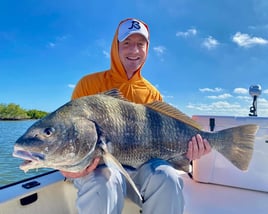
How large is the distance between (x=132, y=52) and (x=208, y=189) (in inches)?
61.1

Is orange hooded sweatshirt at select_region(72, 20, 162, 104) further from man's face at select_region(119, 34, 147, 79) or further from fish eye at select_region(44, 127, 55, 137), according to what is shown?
fish eye at select_region(44, 127, 55, 137)

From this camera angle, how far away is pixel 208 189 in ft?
8.93

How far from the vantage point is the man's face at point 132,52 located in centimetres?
256

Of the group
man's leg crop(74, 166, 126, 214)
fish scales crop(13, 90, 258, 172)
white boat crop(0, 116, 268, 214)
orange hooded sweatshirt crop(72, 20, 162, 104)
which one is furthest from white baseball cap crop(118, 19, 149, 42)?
man's leg crop(74, 166, 126, 214)

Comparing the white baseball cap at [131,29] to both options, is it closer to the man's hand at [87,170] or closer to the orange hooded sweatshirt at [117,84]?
the orange hooded sweatshirt at [117,84]

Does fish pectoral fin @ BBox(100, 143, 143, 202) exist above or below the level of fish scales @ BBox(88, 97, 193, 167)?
below

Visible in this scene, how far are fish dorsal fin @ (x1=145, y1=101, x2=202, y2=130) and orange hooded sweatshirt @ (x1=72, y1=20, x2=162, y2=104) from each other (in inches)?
15.2

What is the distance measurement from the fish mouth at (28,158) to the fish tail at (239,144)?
4.31 feet

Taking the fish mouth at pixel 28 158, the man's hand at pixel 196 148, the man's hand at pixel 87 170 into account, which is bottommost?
the man's hand at pixel 87 170

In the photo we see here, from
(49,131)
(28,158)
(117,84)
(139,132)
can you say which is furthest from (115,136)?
(117,84)

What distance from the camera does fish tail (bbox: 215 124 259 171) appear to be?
2059mm

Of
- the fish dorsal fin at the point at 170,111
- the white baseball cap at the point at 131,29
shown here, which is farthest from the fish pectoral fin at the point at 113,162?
the white baseball cap at the point at 131,29

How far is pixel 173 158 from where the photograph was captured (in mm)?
2061

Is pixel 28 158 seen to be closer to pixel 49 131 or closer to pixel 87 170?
pixel 49 131
